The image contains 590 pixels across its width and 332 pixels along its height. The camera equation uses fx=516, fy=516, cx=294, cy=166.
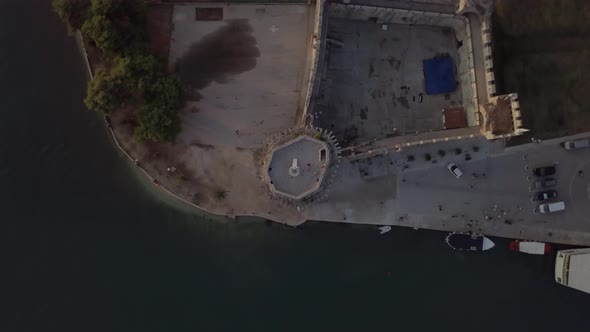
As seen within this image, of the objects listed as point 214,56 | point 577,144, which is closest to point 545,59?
point 577,144

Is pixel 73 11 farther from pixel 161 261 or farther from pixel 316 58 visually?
pixel 161 261

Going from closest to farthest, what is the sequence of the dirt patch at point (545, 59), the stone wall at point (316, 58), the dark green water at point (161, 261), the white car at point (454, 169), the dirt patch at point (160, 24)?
the stone wall at point (316, 58)
the dirt patch at point (545, 59)
the dark green water at point (161, 261)
the dirt patch at point (160, 24)
the white car at point (454, 169)

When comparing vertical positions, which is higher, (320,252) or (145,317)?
(320,252)

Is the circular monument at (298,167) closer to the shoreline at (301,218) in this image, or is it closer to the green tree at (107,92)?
the shoreline at (301,218)

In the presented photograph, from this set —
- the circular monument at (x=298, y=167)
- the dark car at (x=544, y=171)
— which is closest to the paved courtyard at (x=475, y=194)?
the dark car at (x=544, y=171)

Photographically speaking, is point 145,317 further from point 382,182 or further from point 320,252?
point 382,182

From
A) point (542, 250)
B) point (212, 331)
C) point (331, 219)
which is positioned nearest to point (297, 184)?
point (331, 219)
